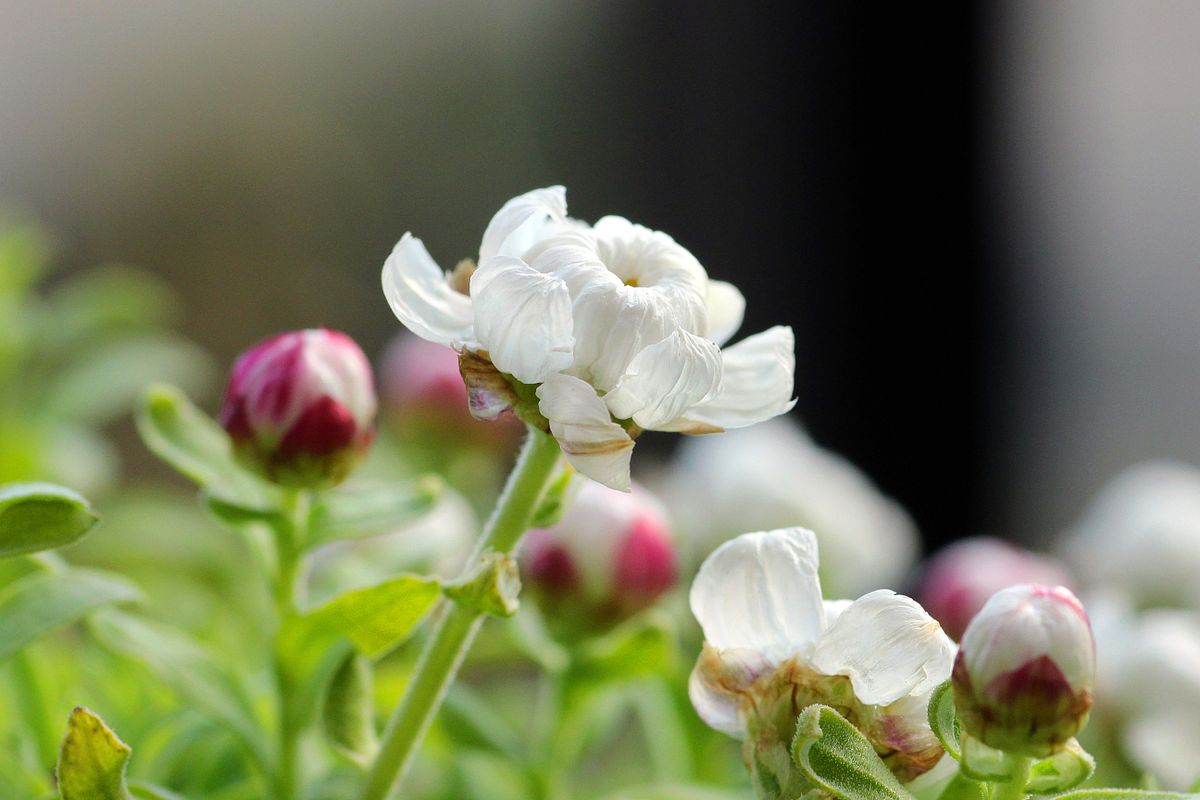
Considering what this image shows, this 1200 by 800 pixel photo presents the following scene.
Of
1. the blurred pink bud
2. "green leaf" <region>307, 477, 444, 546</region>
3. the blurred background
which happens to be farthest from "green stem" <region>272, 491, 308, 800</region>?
the blurred background

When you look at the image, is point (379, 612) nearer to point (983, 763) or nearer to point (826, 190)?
point (983, 763)

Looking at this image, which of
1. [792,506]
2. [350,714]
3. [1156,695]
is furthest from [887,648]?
[792,506]

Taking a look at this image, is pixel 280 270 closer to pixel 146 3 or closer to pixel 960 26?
pixel 146 3

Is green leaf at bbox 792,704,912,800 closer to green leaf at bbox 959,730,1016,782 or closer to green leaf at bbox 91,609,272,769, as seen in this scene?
green leaf at bbox 959,730,1016,782

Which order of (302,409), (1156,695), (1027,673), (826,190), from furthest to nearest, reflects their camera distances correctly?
(826,190) < (1156,695) < (302,409) < (1027,673)

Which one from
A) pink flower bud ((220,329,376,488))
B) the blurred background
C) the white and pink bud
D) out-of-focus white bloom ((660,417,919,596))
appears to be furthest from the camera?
the blurred background

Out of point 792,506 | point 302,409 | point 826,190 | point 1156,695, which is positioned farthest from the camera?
point 826,190
